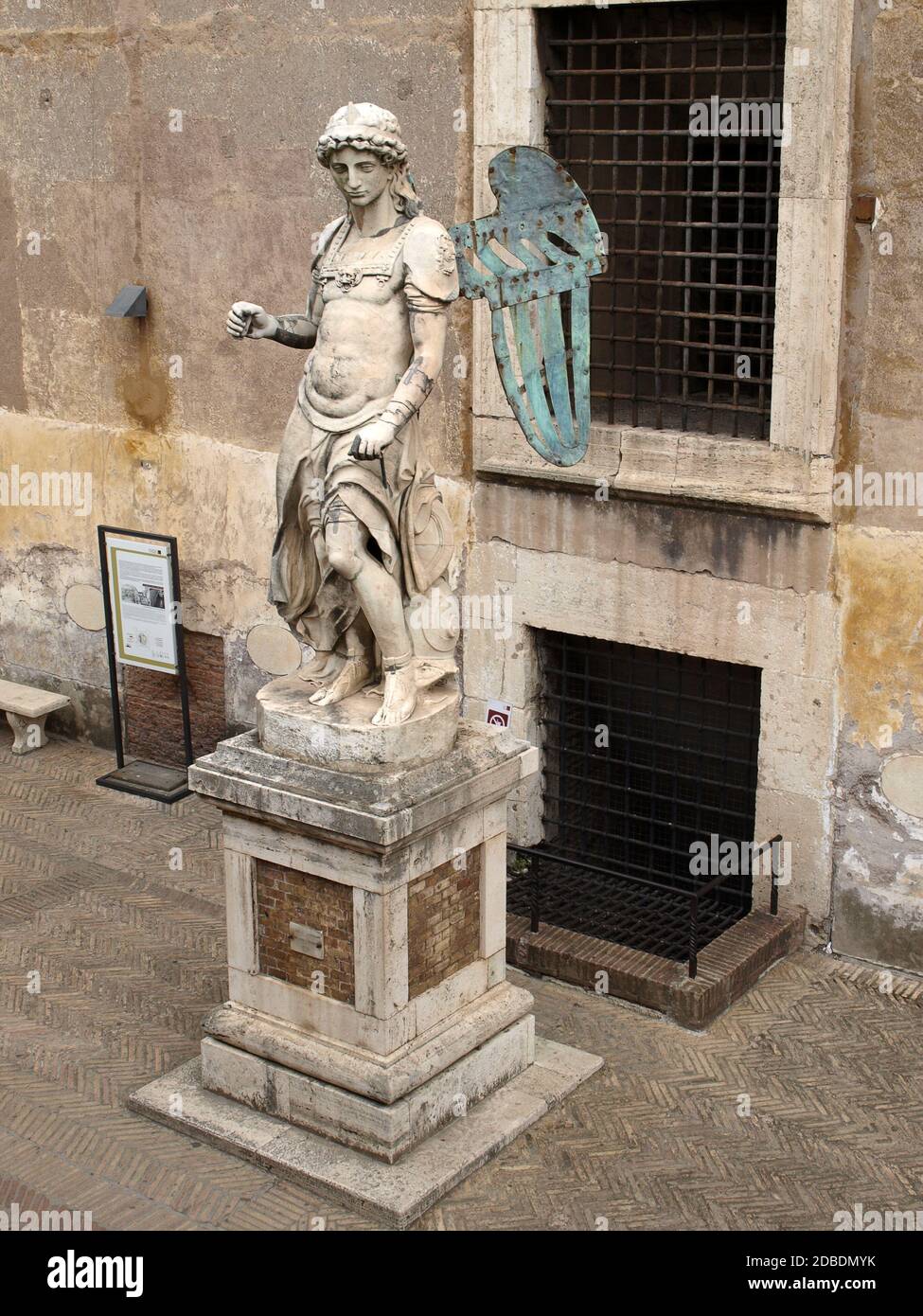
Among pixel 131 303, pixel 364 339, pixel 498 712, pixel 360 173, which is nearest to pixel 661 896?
pixel 498 712

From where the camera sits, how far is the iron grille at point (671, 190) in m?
10.3

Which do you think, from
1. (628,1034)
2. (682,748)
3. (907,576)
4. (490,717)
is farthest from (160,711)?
(907,576)

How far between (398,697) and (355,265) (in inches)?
79.6

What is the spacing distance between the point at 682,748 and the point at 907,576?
1.99 meters

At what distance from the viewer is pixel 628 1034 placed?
983 cm

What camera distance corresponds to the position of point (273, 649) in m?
13.0

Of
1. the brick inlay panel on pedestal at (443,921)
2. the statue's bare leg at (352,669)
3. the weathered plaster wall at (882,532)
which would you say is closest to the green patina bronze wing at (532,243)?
the statue's bare leg at (352,669)

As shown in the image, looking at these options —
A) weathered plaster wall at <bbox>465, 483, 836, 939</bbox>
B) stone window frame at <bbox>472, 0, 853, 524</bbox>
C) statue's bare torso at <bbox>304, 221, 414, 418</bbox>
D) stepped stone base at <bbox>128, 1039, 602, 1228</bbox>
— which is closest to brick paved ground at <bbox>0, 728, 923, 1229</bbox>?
stepped stone base at <bbox>128, 1039, 602, 1228</bbox>

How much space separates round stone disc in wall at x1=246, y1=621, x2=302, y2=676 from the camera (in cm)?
1288

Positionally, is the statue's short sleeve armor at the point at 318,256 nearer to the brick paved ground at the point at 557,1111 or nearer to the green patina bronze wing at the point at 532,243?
the green patina bronze wing at the point at 532,243

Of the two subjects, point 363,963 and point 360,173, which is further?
point 363,963

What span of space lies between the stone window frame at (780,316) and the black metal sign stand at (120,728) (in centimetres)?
306

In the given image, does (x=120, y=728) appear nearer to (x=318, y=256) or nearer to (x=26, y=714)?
(x=26, y=714)

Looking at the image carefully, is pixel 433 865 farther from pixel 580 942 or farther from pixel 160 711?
pixel 160 711
